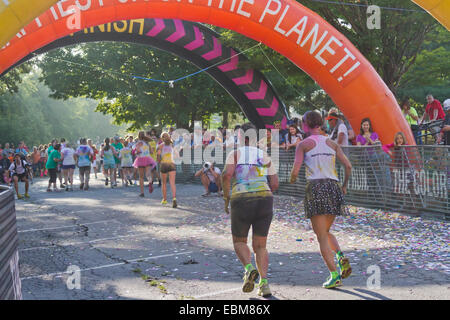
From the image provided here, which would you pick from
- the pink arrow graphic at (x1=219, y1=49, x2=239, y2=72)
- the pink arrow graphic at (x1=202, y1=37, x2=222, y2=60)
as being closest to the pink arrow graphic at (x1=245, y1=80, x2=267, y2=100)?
the pink arrow graphic at (x1=219, y1=49, x2=239, y2=72)

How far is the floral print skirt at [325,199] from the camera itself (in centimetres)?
Answer: 542

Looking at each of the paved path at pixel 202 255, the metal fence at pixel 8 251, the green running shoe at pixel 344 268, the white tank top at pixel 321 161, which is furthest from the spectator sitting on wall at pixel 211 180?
the metal fence at pixel 8 251

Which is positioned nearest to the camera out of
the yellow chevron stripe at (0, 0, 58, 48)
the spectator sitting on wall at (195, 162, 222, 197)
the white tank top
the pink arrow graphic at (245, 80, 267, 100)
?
the white tank top

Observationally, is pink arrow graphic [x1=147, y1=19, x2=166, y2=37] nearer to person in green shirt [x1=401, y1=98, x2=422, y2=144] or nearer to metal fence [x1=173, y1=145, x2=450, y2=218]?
person in green shirt [x1=401, y1=98, x2=422, y2=144]

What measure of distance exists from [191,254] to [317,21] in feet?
26.3

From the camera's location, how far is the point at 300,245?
760cm

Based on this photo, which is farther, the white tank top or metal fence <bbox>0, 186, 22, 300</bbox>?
the white tank top

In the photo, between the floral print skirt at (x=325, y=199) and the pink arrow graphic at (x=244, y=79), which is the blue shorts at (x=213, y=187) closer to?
the pink arrow graphic at (x=244, y=79)

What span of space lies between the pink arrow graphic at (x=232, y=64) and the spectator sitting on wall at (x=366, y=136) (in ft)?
21.4

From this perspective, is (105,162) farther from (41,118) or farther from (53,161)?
(41,118)

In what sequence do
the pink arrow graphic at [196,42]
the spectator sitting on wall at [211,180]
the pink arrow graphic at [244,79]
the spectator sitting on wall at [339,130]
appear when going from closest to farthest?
the spectator sitting on wall at [339,130]
the spectator sitting on wall at [211,180]
the pink arrow graphic at [196,42]
the pink arrow graphic at [244,79]

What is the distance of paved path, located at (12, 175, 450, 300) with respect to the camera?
5266 mm

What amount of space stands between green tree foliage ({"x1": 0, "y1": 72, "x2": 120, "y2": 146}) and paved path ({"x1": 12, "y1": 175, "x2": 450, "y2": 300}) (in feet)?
90.8
